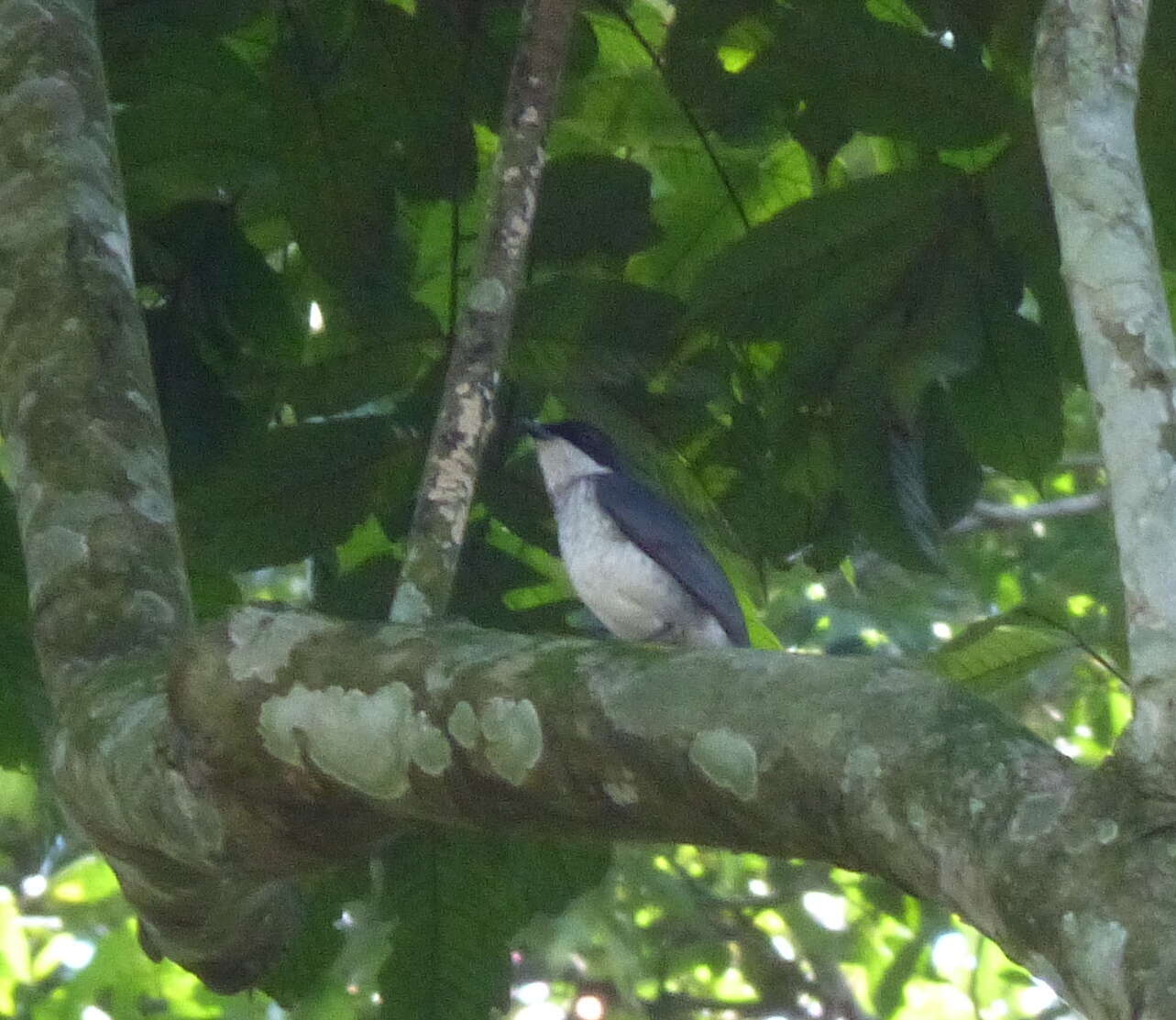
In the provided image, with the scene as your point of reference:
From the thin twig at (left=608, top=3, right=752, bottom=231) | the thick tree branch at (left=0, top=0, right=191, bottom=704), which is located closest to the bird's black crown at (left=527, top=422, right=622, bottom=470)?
the thin twig at (left=608, top=3, right=752, bottom=231)

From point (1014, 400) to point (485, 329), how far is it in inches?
41.9

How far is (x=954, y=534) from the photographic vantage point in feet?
19.2

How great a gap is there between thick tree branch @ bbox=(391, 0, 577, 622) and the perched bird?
4.06ft

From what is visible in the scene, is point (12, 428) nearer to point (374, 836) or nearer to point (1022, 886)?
point (374, 836)

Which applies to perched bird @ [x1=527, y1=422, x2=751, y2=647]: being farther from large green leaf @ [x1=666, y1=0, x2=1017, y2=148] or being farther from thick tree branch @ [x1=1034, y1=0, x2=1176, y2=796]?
thick tree branch @ [x1=1034, y1=0, x2=1176, y2=796]

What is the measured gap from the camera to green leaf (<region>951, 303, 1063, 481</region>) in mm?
2990

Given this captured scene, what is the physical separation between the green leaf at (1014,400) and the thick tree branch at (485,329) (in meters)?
0.87

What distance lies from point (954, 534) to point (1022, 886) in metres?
4.74

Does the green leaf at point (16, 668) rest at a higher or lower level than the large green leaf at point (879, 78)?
lower

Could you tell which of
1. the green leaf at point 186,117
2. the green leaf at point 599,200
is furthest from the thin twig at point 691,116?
the green leaf at point 186,117

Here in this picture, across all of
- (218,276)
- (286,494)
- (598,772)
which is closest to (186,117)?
(218,276)

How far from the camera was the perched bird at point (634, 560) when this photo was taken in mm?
3969

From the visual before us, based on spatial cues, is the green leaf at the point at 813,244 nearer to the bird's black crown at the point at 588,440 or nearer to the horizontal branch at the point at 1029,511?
the bird's black crown at the point at 588,440

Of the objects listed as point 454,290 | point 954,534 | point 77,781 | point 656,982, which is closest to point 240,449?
point 454,290
